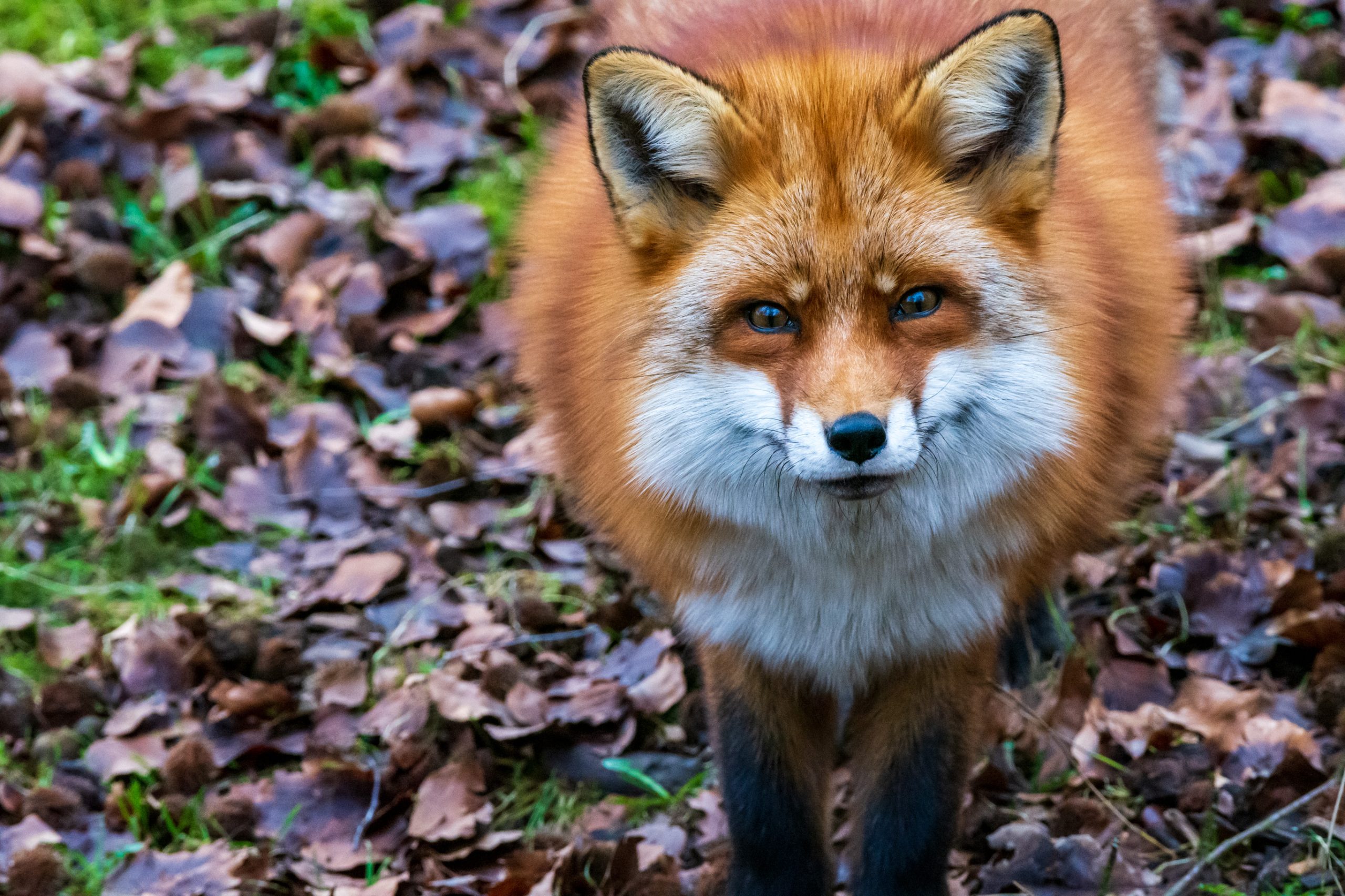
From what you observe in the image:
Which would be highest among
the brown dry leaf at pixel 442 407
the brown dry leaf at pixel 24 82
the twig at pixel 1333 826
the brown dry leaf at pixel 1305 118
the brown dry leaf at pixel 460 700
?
the brown dry leaf at pixel 24 82

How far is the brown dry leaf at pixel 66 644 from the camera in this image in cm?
393

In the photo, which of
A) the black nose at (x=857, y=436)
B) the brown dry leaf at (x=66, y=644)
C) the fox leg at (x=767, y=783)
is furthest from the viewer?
the brown dry leaf at (x=66, y=644)

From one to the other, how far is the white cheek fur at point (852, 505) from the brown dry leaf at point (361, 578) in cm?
154

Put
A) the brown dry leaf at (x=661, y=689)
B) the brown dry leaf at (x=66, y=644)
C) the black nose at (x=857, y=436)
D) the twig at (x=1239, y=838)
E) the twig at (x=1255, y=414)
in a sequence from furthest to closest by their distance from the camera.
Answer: the twig at (x=1255, y=414)
the brown dry leaf at (x=66, y=644)
the brown dry leaf at (x=661, y=689)
the twig at (x=1239, y=838)
the black nose at (x=857, y=436)

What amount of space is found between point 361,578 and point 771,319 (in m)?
2.12

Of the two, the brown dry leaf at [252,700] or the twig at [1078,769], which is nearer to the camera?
the twig at [1078,769]

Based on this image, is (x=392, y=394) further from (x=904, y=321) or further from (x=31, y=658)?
(x=904, y=321)

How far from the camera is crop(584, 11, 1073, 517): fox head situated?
2.40 metres

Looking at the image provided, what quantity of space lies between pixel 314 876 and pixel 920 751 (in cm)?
152

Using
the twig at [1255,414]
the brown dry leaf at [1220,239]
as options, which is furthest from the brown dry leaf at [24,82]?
the twig at [1255,414]

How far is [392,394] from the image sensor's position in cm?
481

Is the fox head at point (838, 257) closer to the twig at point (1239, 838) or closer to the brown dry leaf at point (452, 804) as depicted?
the twig at point (1239, 838)

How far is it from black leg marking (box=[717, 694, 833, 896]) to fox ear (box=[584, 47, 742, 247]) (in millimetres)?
1067

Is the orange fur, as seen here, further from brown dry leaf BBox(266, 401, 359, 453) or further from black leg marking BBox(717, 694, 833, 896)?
brown dry leaf BBox(266, 401, 359, 453)
